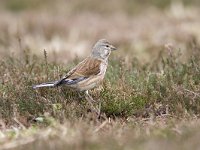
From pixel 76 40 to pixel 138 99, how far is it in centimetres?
904

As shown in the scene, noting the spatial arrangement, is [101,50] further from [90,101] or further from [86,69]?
[90,101]

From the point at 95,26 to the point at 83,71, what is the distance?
1113cm

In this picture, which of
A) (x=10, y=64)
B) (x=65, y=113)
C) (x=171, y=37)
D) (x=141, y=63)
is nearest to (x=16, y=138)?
(x=65, y=113)

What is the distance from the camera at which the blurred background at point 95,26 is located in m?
15.1

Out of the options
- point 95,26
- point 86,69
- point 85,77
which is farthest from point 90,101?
point 95,26

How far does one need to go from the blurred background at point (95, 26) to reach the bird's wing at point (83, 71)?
170 inches

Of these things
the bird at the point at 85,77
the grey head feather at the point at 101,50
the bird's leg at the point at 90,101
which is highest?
the grey head feather at the point at 101,50

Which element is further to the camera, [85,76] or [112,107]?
[85,76]

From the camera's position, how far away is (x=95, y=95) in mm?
8156

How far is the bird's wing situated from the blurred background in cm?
431

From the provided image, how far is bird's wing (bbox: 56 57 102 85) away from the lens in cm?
788

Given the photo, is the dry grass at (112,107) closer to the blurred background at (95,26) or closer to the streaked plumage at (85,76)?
the streaked plumage at (85,76)

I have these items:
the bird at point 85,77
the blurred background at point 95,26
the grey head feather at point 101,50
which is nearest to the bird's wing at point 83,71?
the bird at point 85,77

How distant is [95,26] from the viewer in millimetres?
19109
